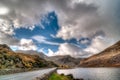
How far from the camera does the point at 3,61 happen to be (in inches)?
7707

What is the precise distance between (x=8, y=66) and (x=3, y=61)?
762 cm

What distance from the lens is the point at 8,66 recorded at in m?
200
